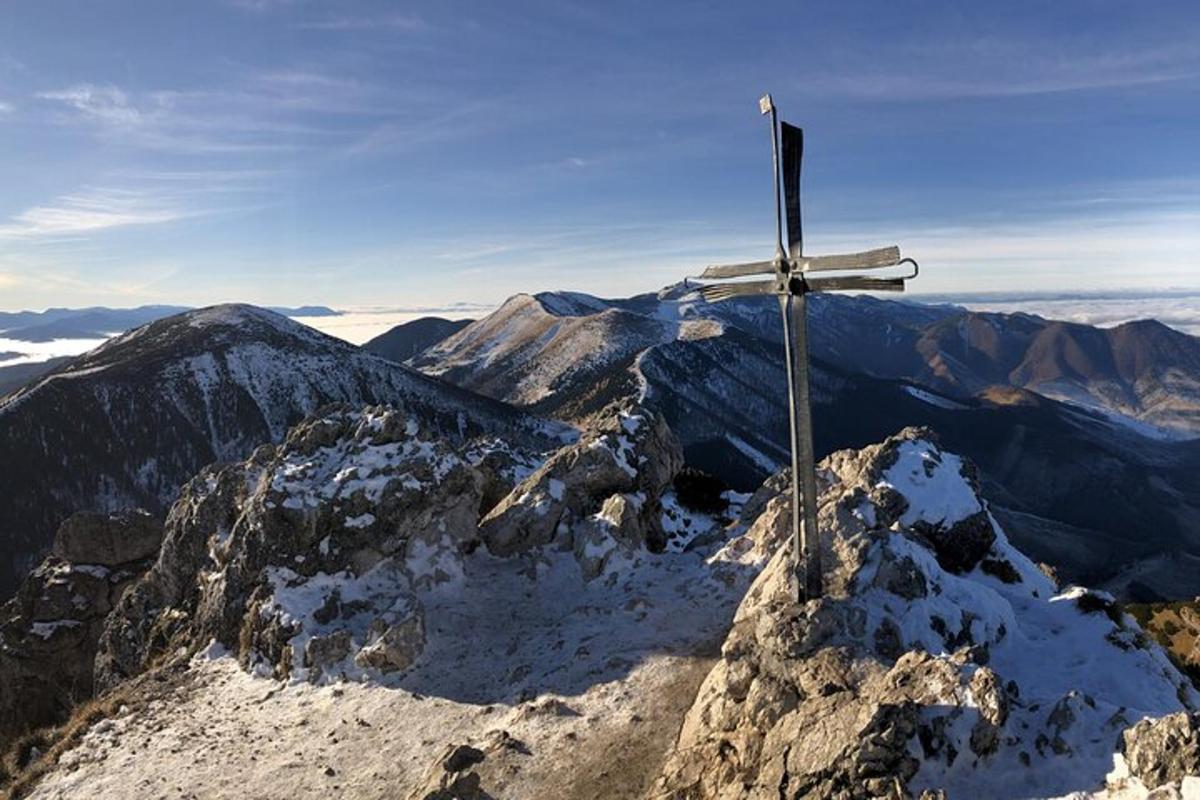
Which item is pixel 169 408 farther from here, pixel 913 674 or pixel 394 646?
pixel 913 674

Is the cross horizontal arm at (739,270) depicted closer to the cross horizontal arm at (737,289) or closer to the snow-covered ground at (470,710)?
the cross horizontal arm at (737,289)

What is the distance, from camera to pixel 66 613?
4816 cm

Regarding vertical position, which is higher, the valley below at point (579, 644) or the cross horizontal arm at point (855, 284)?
the cross horizontal arm at point (855, 284)

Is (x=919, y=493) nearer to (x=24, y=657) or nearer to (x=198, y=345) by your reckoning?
(x=24, y=657)

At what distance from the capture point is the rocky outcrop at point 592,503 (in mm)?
31114

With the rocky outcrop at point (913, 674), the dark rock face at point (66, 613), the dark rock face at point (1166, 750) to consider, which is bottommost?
the dark rock face at point (66, 613)

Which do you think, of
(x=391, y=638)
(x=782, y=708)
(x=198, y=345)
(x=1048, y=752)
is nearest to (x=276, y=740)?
(x=391, y=638)

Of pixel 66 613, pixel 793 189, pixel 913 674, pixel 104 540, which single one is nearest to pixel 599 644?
pixel 913 674

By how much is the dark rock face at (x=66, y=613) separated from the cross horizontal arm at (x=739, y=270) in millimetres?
45791

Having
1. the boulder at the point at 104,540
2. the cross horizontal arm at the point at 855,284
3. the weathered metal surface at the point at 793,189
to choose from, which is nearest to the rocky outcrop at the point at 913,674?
the cross horizontal arm at the point at 855,284

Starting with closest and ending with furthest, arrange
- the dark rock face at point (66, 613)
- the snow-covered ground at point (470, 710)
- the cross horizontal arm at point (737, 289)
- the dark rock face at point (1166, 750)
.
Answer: the dark rock face at point (1166, 750)
the cross horizontal arm at point (737, 289)
the snow-covered ground at point (470, 710)
the dark rock face at point (66, 613)

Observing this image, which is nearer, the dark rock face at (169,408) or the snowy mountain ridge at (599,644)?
the snowy mountain ridge at (599,644)

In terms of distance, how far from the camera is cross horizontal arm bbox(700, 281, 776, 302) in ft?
52.9

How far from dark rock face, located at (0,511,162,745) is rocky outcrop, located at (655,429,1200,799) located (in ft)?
141
